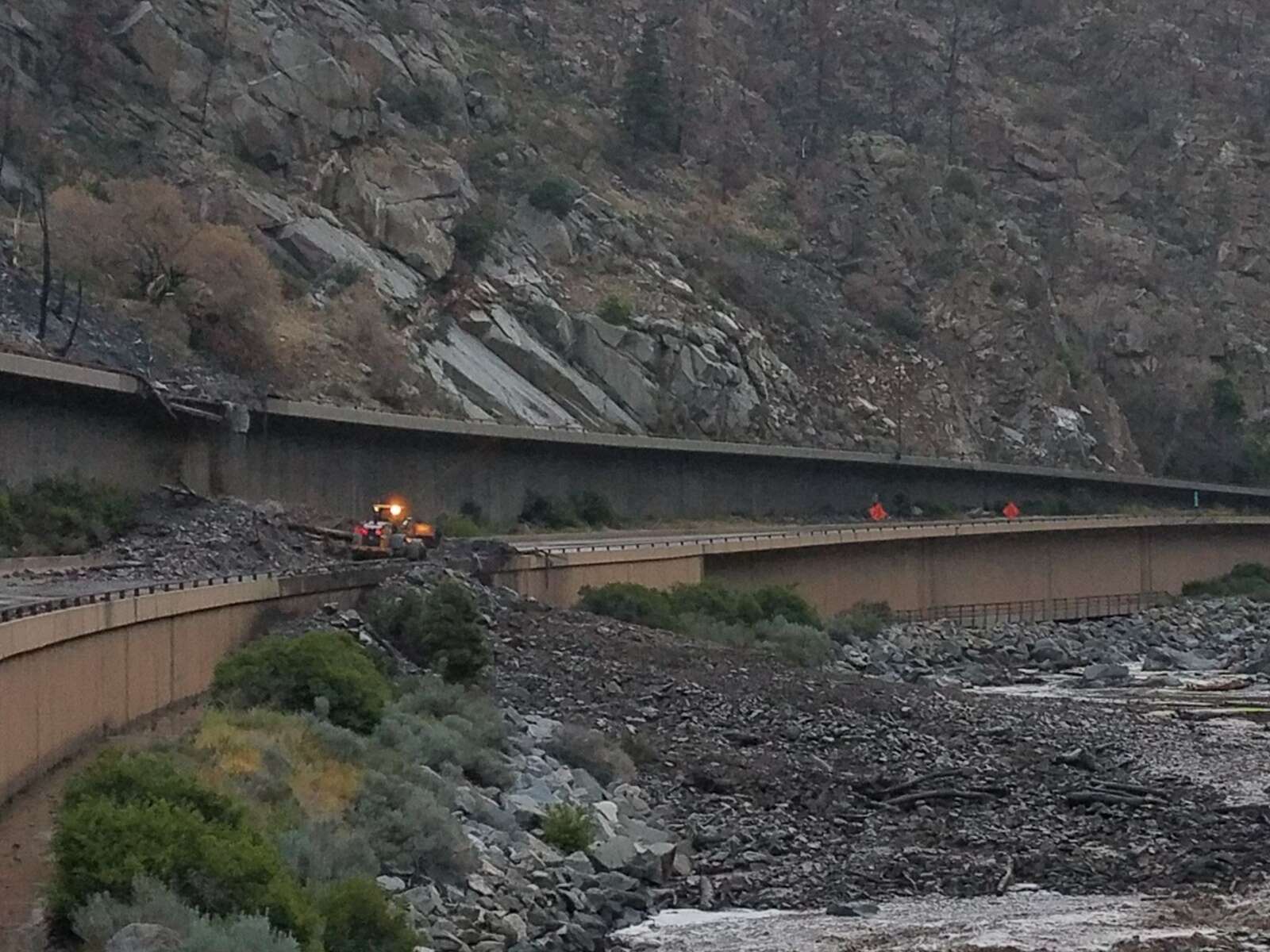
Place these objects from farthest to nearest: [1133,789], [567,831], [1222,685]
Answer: [1222,685] → [1133,789] → [567,831]

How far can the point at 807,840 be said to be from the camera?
2922cm

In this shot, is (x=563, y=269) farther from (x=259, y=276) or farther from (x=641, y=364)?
(x=259, y=276)

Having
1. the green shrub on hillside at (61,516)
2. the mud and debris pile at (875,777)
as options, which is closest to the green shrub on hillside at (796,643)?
the mud and debris pile at (875,777)

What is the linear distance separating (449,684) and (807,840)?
8417 millimetres

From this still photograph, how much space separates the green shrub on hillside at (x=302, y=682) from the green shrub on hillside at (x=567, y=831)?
3.88 metres

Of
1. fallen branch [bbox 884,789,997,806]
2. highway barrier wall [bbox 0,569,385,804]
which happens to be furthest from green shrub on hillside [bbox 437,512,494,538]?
fallen branch [bbox 884,789,997,806]

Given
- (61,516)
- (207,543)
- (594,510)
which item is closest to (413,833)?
(207,543)

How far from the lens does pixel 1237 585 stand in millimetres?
87438

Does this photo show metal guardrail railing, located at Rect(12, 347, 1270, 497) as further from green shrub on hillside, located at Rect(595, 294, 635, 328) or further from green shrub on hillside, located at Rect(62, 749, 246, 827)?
green shrub on hillside, located at Rect(62, 749, 246, 827)

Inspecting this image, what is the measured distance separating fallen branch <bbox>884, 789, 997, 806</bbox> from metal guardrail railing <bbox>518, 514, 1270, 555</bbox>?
63.8ft

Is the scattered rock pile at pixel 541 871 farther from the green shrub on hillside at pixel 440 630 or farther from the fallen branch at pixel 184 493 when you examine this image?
the fallen branch at pixel 184 493

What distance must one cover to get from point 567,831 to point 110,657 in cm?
651

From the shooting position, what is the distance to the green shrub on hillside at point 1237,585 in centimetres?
8612

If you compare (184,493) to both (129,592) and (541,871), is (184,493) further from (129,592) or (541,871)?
(541,871)
